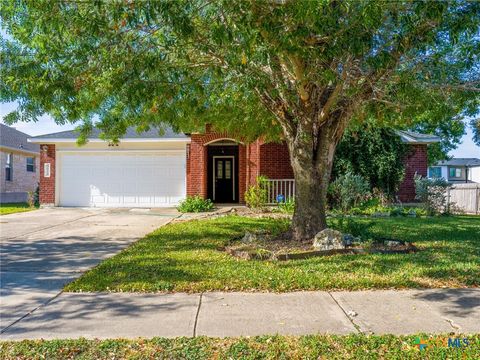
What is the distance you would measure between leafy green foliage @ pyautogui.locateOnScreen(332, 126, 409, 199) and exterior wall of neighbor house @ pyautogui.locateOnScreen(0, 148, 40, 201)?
737 inches

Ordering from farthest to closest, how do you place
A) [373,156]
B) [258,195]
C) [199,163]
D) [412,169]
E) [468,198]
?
[468,198] < [412,169] < [199,163] < [373,156] < [258,195]

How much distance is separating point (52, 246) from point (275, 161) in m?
9.83

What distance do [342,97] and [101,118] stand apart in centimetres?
555

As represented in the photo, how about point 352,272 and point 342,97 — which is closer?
point 352,272

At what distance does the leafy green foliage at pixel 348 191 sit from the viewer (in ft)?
48.1

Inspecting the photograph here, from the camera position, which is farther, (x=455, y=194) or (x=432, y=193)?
(x=455, y=194)

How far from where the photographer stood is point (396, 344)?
360 centimetres

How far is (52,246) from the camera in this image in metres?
8.33

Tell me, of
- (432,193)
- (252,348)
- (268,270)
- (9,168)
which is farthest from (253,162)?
(9,168)

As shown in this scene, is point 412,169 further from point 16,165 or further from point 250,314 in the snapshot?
point 16,165

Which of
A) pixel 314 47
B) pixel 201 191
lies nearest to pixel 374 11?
pixel 314 47

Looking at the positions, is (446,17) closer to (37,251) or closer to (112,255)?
(112,255)

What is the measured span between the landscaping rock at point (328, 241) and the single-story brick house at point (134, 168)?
9.09m

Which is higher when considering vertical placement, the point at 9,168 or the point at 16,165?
the point at 16,165
